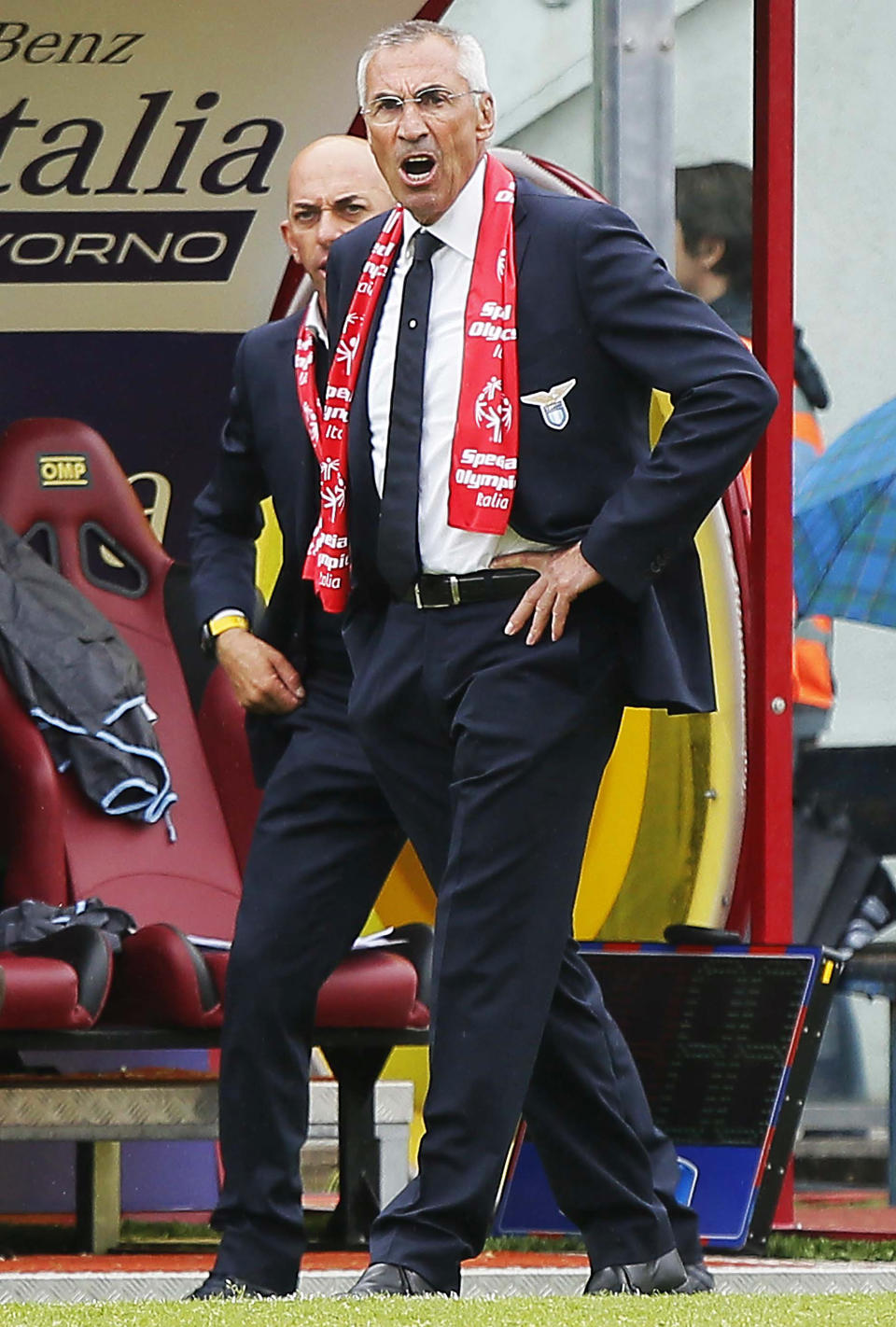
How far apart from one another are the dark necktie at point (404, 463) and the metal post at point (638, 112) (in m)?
1.43

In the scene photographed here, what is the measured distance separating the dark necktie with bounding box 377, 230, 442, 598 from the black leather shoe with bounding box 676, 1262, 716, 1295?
91cm

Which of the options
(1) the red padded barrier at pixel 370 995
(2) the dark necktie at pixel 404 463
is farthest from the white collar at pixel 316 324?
(1) the red padded barrier at pixel 370 995

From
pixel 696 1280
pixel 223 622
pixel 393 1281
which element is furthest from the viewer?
pixel 223 622

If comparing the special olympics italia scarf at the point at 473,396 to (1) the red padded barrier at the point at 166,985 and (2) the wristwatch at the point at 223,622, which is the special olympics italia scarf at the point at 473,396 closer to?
(2) the wristwatch at the point at 223,622

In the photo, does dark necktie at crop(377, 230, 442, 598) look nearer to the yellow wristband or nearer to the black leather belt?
the black leather belt

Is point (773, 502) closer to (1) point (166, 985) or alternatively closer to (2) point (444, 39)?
(1) point (166, 985)

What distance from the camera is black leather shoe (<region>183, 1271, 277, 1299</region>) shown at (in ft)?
12.2

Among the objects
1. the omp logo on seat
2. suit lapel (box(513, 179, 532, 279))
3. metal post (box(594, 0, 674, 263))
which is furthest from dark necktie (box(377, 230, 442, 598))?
the omp logo on seat

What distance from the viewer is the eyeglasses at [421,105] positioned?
3674mm

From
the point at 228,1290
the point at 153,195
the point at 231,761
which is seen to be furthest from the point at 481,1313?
the point at 153,195

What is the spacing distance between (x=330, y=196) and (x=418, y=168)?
31.7 inches

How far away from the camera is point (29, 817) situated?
5512mm

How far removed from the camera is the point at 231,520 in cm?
452

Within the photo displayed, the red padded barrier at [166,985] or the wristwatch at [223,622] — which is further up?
the wristwatch at [223,622]
